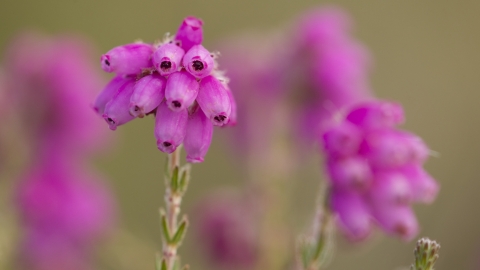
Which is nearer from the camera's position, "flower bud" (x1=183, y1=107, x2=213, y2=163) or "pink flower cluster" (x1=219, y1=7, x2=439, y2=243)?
"flower bud" (x1=183, y1=107, x2=213, y2=163)

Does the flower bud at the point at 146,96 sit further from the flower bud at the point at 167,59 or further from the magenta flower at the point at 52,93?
the magenta flower at the point at 52,93

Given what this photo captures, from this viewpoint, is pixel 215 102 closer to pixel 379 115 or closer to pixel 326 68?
pixel 379 115

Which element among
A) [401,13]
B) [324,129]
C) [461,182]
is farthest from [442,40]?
[324,129]

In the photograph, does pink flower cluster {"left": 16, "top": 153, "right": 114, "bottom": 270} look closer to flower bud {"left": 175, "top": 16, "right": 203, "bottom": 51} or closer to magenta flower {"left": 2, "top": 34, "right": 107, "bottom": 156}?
magenta flower {"left": 2, "top": 34, "right": 107, "bottom": 156}

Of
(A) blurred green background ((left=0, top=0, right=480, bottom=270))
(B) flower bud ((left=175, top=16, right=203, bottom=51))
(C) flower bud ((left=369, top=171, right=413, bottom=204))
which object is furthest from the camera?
(A) blurred green background ((left=0, top=0, right=480, bottom=270))

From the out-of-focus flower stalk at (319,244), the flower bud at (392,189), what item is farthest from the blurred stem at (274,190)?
the flower bud at (392,189)

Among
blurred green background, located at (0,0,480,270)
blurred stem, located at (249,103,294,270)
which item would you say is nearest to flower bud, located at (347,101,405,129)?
blurred stem, located at (249,103,294,270)
